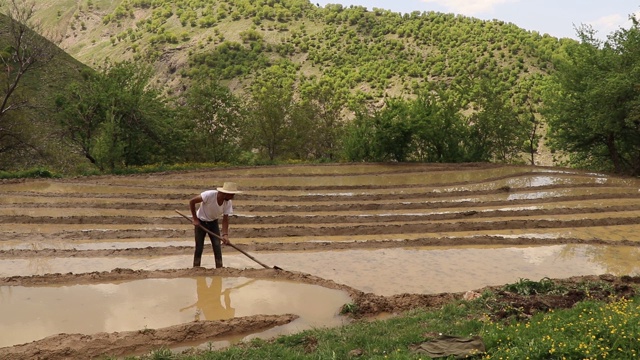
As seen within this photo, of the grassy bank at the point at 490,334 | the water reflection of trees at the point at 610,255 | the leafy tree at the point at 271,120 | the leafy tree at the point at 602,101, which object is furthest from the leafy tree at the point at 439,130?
the grassy bank at the point at 490,334

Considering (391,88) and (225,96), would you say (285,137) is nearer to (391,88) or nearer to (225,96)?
(225,96)

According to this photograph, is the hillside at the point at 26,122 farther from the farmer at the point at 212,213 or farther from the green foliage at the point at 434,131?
the farmer at the point at 212,213

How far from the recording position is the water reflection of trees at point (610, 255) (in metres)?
10.2

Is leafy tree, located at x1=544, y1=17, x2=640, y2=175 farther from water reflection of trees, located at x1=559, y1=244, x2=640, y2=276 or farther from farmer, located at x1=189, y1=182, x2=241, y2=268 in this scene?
farmer, located at x1=189, y1=182, x2=241, y2=268

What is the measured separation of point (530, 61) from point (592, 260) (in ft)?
167

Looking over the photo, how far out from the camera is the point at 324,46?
71.1m

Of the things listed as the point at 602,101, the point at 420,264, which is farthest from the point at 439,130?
the point at 420,264

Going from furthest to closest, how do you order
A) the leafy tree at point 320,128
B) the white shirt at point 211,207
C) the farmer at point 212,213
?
the leafy tree at point 320,128 < the white shirt at point 211,207 < the farmer at point 212,213

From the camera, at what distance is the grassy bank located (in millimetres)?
5035

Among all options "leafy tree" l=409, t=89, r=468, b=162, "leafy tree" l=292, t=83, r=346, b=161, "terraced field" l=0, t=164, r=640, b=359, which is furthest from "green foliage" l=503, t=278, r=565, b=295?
"leafy tree" l=292, t=83, r=346, b=161

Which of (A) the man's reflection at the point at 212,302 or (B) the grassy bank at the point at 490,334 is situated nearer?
(B) the grassy bank at the point at 490,334

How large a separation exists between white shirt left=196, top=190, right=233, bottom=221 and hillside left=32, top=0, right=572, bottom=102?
35.3 meters

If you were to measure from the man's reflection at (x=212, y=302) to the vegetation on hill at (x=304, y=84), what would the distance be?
17.4 m

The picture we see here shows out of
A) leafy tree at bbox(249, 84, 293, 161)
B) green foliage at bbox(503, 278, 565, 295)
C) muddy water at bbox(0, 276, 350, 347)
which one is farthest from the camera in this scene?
leafy tree at bbox(249, 84, 293, 161)
